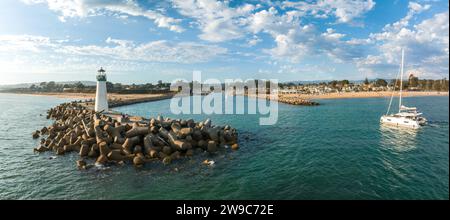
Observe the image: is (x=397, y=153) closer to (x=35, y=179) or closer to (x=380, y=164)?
(x=380, y=164)

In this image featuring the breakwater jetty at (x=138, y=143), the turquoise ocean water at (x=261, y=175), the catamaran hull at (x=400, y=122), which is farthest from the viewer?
the catamaran hull at (x=400, y=122)

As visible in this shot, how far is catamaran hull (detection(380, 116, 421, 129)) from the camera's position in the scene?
34.9 metres

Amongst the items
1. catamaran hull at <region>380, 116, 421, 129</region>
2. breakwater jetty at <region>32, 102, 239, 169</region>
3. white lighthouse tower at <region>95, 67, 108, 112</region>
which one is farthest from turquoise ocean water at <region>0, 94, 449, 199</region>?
white lighthouse tower at <region>95, 67, 108, 112</region>

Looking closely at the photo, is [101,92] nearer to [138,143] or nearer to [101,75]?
[101,75]

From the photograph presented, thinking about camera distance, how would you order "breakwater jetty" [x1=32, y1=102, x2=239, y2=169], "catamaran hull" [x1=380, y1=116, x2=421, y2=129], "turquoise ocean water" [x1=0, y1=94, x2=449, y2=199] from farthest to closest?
"catamaran hull" [x1=380, y1=116, x2=421, y2=129] < "breakwater jetty" [x1=32, y1=102, x2=239, y2=169] < "turquoise ocean water" [x1=0, y1=94, x2=449, y2=199]

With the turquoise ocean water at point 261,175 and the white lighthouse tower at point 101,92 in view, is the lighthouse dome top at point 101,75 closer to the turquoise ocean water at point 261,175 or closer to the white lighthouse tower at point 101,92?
the white lighthouse tower at point 101,92

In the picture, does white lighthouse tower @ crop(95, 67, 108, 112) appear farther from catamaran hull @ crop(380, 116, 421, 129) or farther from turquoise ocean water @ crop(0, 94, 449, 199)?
catamaran hull @ crop(380, 116, 421, 129)

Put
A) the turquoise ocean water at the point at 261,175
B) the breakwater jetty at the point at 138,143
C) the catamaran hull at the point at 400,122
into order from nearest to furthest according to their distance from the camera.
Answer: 1. the turquoise ocean water at the point at 261,175
2. the breakwater jetty at the point at 138,143
3. the catamaran hull at the point at 400,122

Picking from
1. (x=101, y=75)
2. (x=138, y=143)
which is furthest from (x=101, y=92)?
(x=138, y=143)

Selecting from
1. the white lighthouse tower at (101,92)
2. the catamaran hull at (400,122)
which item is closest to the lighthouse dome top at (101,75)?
the white lighthouse tower at (101,92)

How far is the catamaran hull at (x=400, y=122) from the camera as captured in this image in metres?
34.9

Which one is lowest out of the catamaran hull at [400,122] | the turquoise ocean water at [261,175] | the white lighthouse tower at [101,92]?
the turquoise ocean water at [261,175]

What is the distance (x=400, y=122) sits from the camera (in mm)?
37219
